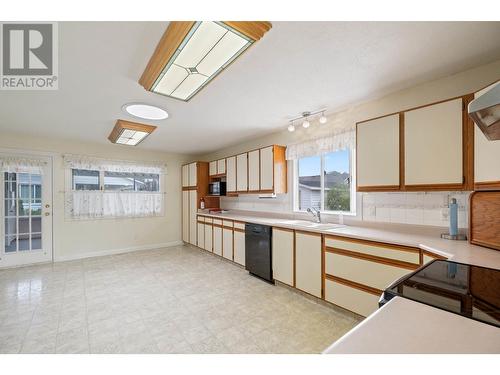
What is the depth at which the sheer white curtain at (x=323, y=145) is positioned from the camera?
9.50ft

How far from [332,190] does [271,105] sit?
149 centimetres

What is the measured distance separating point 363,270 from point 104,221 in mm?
5017

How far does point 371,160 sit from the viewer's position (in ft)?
7.98

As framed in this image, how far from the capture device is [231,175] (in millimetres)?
4652

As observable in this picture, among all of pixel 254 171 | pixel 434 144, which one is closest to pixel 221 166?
pixel 254 171

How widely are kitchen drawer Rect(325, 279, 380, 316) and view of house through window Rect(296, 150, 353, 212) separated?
3.50 feet

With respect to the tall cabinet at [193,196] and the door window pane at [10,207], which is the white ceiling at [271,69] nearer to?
the door window pane at [10,207]

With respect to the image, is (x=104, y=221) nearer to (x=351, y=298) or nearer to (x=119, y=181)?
(x=119, y=181)

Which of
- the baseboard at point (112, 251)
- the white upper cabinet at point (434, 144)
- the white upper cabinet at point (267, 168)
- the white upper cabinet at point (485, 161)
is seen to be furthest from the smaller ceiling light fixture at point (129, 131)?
the white upper cabinet at point (485, 161)

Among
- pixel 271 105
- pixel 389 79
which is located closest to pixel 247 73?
pixel 271 105

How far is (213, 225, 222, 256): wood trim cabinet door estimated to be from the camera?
4.39 m

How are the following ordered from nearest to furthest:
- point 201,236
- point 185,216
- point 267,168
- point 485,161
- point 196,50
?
1. point 196,50
2. point 485,161
3. point 267,168
4. point 201,236
5. point 185,216

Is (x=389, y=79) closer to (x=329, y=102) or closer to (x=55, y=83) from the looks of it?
(x=329, y=102)

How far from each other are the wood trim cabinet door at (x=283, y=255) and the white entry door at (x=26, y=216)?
434cm
